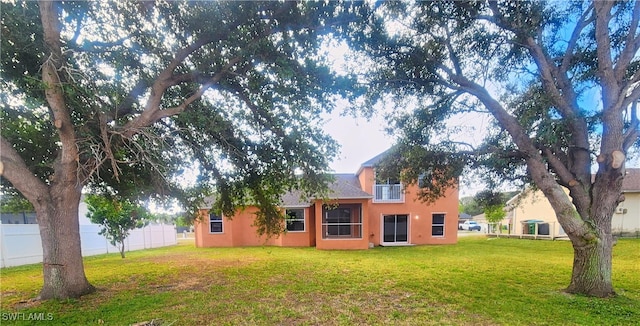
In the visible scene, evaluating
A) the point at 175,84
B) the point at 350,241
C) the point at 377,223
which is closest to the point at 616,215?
the point at 377,223

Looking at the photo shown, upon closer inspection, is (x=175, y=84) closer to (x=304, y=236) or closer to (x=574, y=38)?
(x=574, y=38)

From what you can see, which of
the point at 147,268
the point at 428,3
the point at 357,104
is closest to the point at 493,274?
the point at 357,104

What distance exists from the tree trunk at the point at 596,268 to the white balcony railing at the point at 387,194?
36.0ft

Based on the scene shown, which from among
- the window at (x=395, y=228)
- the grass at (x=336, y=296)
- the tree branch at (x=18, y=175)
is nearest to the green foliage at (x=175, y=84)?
the tree branch at (x=18, y=175)

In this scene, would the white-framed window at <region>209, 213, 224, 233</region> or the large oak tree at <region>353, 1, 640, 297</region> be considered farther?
the white-framed window at <region>209, 213, 224, 233</region>

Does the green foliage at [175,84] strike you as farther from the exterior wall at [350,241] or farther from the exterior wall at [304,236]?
the exterior wall at [304,236]

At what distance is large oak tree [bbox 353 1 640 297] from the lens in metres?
5.86

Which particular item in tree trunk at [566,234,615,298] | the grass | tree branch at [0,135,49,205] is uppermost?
tree branch at [0,135,49,205]

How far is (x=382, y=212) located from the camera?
17.0 m

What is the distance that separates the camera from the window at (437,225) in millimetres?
17375

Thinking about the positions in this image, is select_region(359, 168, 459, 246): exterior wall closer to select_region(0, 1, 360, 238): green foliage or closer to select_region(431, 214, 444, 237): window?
select_region(431, 214, 444, 237): window

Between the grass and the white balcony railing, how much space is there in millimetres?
7060

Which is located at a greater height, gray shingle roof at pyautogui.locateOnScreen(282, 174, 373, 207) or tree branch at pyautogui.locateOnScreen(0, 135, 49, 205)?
tree branch at pyautogui.locateOnScreen(0, 135, 49, 205)

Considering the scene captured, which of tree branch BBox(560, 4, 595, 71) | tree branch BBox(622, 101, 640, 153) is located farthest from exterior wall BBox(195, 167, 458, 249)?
tree branch BBox(622, 101, 640, 153)
